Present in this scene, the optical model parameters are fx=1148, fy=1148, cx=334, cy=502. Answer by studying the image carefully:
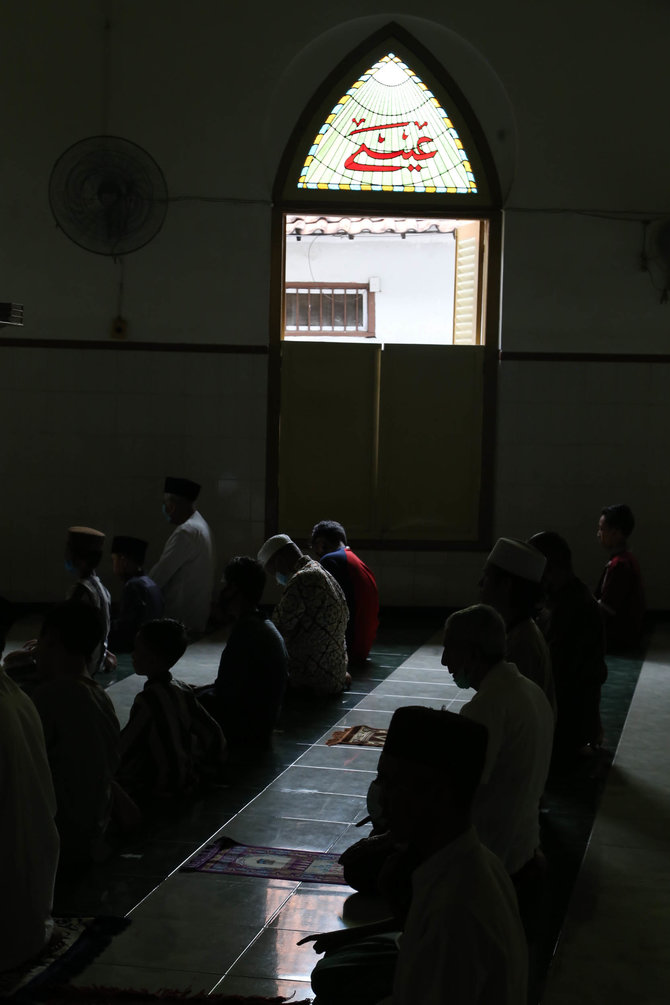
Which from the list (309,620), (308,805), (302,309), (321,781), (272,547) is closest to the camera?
(308,805)

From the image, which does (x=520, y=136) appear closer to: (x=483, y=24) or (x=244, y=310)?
(x=483, y=24)

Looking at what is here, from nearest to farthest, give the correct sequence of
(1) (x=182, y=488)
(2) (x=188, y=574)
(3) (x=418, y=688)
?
1. (3) (x=418, y=688)
2. (2) (x=188, y=574)
3. (1) (x=182, y=488)

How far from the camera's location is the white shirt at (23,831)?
8.96 feet

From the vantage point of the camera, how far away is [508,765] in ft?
9.63

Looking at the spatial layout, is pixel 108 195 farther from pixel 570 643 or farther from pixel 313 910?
pixel 313 910

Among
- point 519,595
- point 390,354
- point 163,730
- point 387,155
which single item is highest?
point 387,155

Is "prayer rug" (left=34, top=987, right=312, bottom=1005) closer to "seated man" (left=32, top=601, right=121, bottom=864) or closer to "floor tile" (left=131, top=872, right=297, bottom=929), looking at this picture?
"floor tile" (left=131, top=872, right=297, bottom=929)

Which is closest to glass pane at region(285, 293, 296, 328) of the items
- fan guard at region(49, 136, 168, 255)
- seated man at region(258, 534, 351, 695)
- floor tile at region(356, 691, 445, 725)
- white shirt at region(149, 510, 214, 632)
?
fan guard at region(49, 136, 168, 255)

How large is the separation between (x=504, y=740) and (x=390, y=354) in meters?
5.82

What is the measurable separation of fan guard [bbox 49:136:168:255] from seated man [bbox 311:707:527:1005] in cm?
686

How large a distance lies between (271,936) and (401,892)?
0.68 meters

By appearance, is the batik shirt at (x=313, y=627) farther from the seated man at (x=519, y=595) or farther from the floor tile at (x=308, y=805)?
the seated man at (x=519, y=595)

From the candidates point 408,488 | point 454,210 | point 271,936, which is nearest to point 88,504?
point 408,488

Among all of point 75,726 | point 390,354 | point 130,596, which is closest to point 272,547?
point 130,596
